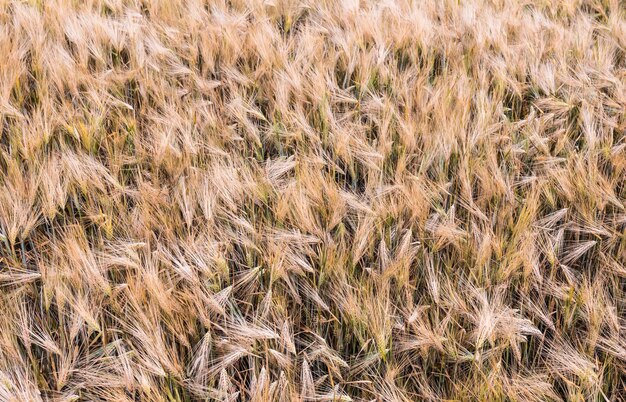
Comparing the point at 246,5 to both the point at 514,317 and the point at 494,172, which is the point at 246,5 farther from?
the point at 514,317

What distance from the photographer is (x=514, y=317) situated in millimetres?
1069

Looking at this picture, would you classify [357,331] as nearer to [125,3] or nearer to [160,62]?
[160,62]

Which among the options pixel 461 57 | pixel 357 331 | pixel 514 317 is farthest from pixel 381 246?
pixel 461 57

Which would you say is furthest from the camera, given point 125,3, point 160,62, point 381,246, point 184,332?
point 125,3

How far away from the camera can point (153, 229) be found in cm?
118

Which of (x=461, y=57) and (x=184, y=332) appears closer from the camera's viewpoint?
(x=184, y=332)

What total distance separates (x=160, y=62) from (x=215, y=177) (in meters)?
0.62

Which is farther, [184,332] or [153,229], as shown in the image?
[153,229]

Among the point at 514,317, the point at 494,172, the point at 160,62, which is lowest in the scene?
the point at 514,317

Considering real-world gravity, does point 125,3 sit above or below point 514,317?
above

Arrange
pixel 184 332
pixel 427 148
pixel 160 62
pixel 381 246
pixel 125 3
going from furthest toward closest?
pixel 125 3 < pixel 160 62 < pixel 427 148 < pixel 381 246 < pixel 184 332

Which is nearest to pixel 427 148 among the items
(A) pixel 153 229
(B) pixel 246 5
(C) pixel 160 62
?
(A) pixel 153 229

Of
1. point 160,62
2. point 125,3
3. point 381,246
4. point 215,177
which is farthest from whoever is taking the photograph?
point 125,3

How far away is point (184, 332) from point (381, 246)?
422mm
